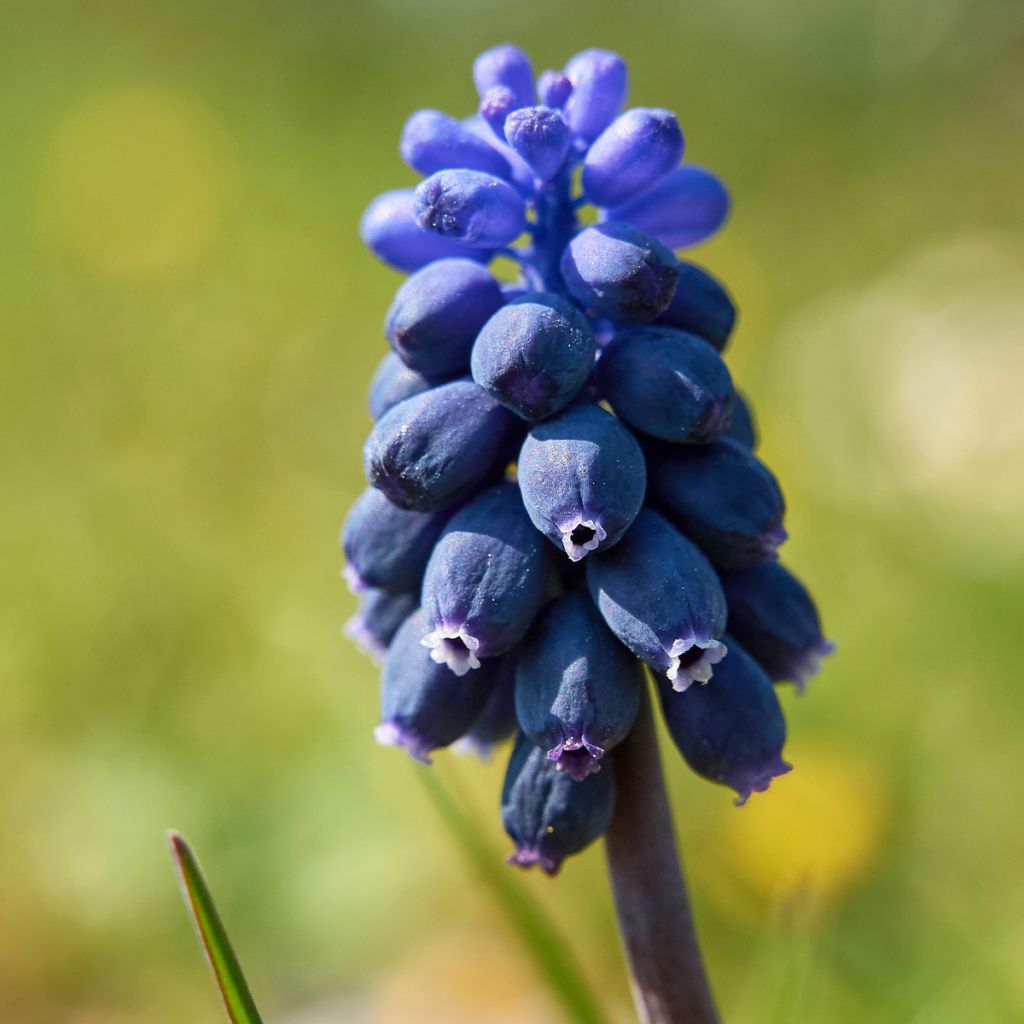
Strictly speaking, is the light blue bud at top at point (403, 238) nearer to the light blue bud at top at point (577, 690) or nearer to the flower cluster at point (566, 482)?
the flower cluster at point (566, 482)

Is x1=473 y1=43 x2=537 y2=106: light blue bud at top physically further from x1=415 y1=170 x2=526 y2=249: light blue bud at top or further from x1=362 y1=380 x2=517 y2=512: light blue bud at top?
x1=362 y1=380 x2=517 y2=512: light blue bud at top

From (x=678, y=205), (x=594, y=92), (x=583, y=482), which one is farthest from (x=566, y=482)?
(x=594, y=92)

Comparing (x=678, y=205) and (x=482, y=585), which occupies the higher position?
(x=678, y=205)

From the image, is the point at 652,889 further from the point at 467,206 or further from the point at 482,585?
the point at 467,206

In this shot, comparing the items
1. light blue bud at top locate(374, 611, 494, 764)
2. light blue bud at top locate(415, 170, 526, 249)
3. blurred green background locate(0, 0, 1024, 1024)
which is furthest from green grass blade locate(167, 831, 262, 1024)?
blurred green background locate(0, 0, 1024, 1024)

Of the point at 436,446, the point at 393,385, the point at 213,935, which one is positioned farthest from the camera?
the point at 393,385

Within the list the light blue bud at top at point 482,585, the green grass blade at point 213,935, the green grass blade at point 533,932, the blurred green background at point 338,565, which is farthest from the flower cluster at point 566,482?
the blurred green background at point 338,565
